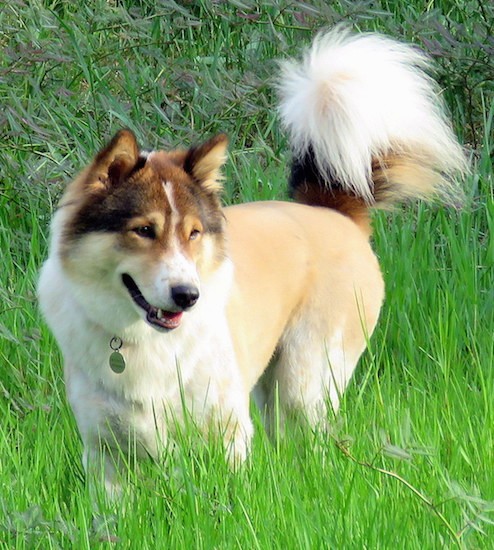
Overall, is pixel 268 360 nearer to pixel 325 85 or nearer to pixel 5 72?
pixel 325 85

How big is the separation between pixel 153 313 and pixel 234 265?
0.72 meters

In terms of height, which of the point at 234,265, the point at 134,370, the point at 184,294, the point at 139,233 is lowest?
the point at 134,370

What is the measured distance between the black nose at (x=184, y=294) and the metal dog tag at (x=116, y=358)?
0.45 metres

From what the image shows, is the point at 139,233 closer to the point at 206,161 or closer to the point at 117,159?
the point at 117,159

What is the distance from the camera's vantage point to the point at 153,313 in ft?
12.8

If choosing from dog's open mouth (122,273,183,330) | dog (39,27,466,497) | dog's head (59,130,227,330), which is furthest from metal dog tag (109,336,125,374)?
dog's open mouth (122,273,183,330)

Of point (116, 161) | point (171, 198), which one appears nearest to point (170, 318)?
point (171, 198)

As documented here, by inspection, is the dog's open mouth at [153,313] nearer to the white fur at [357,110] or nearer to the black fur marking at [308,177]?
the white fur at [357,110]

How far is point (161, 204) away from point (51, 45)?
3.30m

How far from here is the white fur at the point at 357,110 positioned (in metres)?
4.85

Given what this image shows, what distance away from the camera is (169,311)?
384 centimetres

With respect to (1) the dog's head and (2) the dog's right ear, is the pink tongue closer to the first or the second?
(1) the dog's head

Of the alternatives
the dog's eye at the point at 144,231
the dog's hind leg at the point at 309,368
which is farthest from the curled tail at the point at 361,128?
the dog's eye at the point at 144,231

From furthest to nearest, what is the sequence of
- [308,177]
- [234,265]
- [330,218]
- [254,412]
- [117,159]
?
1. [308,177]
2. [330,218]
3. [254,412]
4. [234,265]
5. [117,159]
